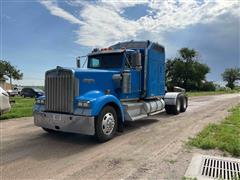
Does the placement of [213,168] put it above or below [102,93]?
below

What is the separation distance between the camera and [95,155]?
5.62 meters

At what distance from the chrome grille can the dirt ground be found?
0.94 meters

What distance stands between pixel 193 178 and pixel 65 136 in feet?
14.4

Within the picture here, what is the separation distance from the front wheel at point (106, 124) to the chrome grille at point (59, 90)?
0.79 meters

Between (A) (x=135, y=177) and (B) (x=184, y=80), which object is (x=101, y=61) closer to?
(A) (x=135, y=177)

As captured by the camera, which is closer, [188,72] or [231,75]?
[188,72]

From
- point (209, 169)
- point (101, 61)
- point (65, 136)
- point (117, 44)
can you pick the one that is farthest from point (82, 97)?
point (117, 44)

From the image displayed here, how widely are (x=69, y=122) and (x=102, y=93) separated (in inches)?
50.1

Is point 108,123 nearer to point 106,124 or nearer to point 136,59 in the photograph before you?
point 106,124

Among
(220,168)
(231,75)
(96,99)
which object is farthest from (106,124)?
(231,75)

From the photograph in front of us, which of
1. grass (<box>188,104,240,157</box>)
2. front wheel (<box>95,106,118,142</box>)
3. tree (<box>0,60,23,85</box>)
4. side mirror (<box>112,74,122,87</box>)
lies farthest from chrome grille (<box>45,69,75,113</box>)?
tree (<box>0,60,23,85</box>)

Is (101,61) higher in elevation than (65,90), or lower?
higher

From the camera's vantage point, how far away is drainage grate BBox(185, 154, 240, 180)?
4383mm

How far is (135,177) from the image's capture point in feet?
14.1
